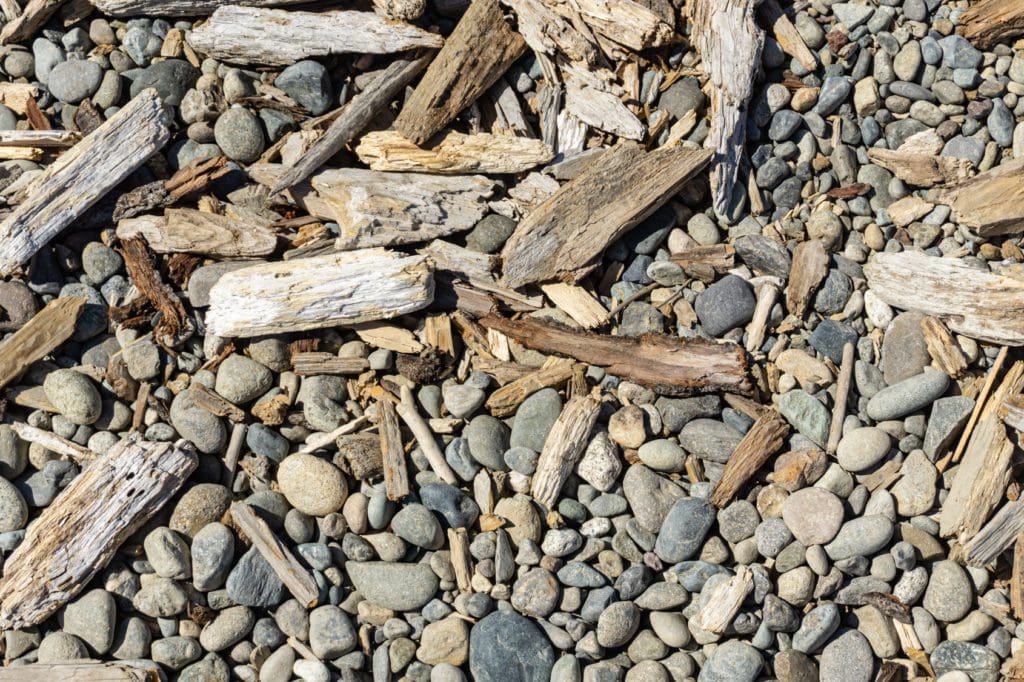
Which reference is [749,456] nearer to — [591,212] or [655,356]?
[655,356]

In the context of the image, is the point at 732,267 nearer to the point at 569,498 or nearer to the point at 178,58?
the point at 569,498

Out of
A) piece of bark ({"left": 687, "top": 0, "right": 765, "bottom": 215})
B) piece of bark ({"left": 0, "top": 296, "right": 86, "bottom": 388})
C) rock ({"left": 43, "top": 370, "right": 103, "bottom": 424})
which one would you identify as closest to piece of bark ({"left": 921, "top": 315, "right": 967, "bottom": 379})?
piece of bark ({"left": 687, "top": 0, "right": 765, "bottom": 215})

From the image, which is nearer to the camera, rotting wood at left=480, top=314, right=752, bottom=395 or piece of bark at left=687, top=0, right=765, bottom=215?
rotting wood at left=480, top=314, right=752, bottom=395

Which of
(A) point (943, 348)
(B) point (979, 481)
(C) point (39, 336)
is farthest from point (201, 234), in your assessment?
(B) point (979, 481)

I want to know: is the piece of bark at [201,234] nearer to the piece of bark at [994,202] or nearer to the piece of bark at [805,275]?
the piece of bark at [805,275]

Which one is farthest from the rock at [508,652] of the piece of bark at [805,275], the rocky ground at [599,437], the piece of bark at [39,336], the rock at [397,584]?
the piece of bark at [39,336]

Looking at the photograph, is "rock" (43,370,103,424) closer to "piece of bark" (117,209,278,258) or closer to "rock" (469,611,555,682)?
"piece of bark" (117,209,278,258)
